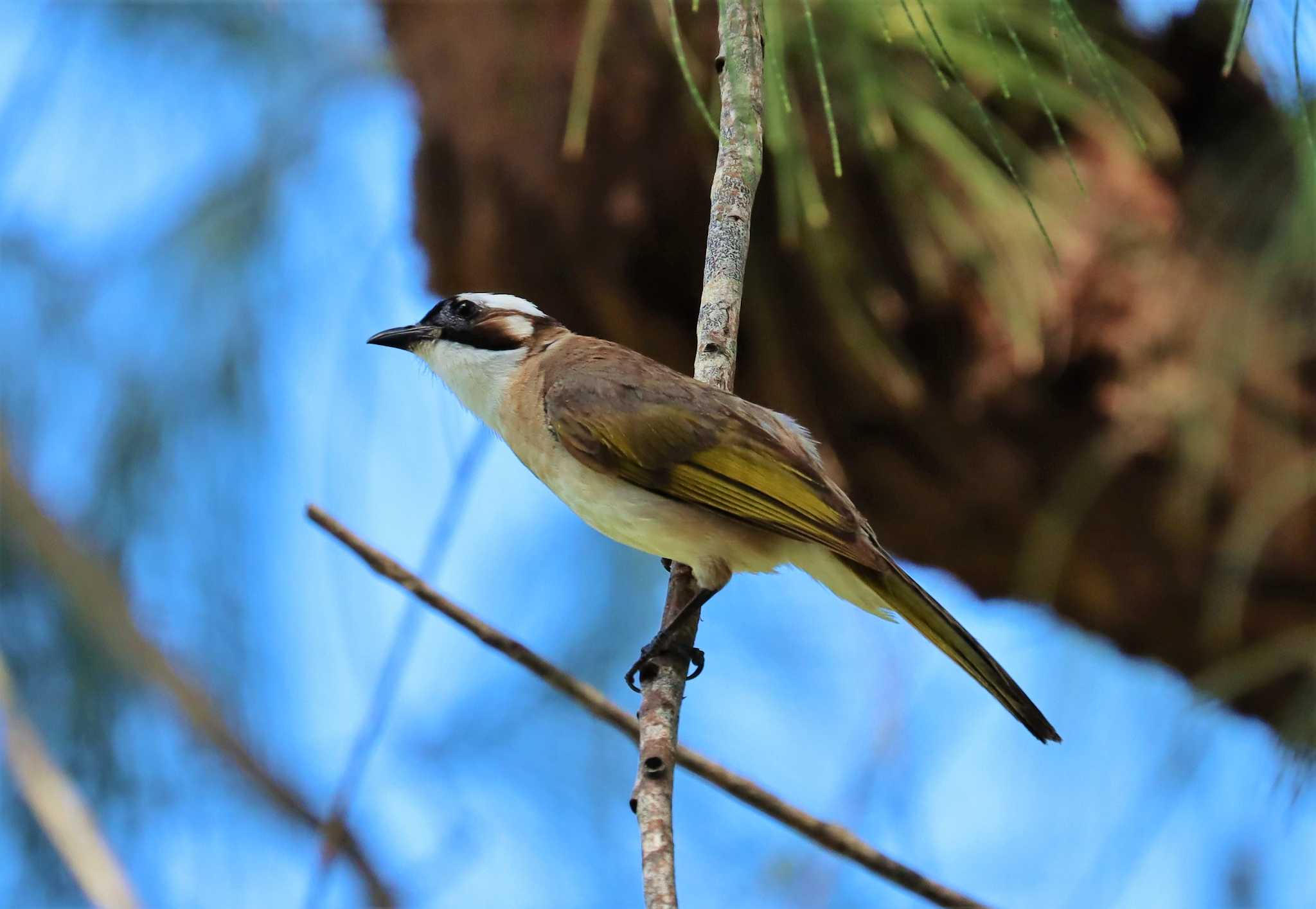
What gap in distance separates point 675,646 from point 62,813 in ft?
5.88

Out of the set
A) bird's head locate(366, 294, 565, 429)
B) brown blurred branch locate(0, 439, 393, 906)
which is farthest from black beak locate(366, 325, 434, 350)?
brown blurred branch locate(0, 439, 393, 906)

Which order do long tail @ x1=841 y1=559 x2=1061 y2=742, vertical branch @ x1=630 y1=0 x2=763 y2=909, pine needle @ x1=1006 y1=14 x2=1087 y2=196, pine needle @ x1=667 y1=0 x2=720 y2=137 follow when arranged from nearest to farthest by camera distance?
pine needle @ x1=1006 y1=14 x2=1087 y2=196
pine needle @ x1=667 y1=0 x2=720 y2=137
vertical branch @ x1=630 y1=0 x2=763 y2=909
long tail @ x1=841 y1=559 x2=1061 y2=742

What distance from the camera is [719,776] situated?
2152 mm

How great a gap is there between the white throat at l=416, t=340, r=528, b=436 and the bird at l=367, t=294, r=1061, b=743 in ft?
0.24

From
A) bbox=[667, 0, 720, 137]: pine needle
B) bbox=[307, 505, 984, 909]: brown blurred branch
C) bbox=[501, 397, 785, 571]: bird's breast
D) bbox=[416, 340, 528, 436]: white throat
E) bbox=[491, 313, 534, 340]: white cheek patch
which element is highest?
bbox=[667, 0, 720, 137]: pine needle

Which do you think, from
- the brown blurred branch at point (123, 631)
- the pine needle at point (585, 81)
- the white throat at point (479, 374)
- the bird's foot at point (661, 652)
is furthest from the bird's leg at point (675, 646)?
the brown blurred branch at point (123, 631)

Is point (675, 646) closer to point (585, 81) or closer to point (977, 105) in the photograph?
point (977, 105)

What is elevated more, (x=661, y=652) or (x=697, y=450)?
(x=697, y=450)

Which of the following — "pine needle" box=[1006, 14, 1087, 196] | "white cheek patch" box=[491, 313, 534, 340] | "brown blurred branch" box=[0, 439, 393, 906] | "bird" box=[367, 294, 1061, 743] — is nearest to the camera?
"pine needle" box=[1006, 14, 1087, 196]

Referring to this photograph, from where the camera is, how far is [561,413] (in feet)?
9.31

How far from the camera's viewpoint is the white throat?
311 centimetres

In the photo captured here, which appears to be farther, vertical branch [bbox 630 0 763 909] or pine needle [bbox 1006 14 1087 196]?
vertical branch [bbox 630 0 763 909]

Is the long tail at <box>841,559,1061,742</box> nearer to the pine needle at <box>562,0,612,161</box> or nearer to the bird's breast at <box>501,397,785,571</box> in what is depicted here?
the bird's breast at <box>501,397,785,571</box>

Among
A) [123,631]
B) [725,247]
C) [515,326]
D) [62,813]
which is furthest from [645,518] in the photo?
[123,631]
